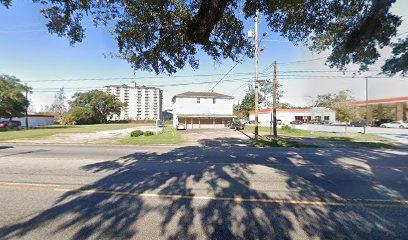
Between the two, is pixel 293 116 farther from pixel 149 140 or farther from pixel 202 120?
pixel 149 140

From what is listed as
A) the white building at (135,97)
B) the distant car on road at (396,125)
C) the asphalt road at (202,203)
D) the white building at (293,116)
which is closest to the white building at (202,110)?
the white building at (293,116)

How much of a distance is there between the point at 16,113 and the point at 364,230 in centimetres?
4679

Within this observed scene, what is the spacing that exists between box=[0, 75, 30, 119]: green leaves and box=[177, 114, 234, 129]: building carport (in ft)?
87.2

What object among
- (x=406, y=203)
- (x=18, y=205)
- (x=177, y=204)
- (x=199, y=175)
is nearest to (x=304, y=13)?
(x=406, y=203)

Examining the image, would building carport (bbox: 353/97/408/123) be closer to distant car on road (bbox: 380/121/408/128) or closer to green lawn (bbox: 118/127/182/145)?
distant car on road (bbox: 380/121/408/128)

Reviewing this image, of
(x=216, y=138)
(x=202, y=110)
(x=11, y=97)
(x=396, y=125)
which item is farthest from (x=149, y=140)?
(x=396, y=125)

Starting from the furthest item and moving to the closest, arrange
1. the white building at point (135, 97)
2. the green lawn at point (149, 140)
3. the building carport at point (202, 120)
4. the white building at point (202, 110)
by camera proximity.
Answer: the white building at point (135, 97), the white building at point (202, 110), the building carport at point (202, 120), the green lawn at point (149, 140)

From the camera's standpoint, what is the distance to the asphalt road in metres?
3.30

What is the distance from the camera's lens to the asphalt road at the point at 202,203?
10.8 ft

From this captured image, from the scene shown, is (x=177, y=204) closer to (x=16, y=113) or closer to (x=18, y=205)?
(x=18, y=205)

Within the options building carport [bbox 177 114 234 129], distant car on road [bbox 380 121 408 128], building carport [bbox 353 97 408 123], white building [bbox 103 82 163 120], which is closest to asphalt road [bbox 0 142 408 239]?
building carport [bbox 177 114 234 129]

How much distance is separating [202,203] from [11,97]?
135ft

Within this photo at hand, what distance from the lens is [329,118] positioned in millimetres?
58500

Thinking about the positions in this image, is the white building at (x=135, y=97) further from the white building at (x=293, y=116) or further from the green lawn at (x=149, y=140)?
the green lawn at (x=149, y=140)
